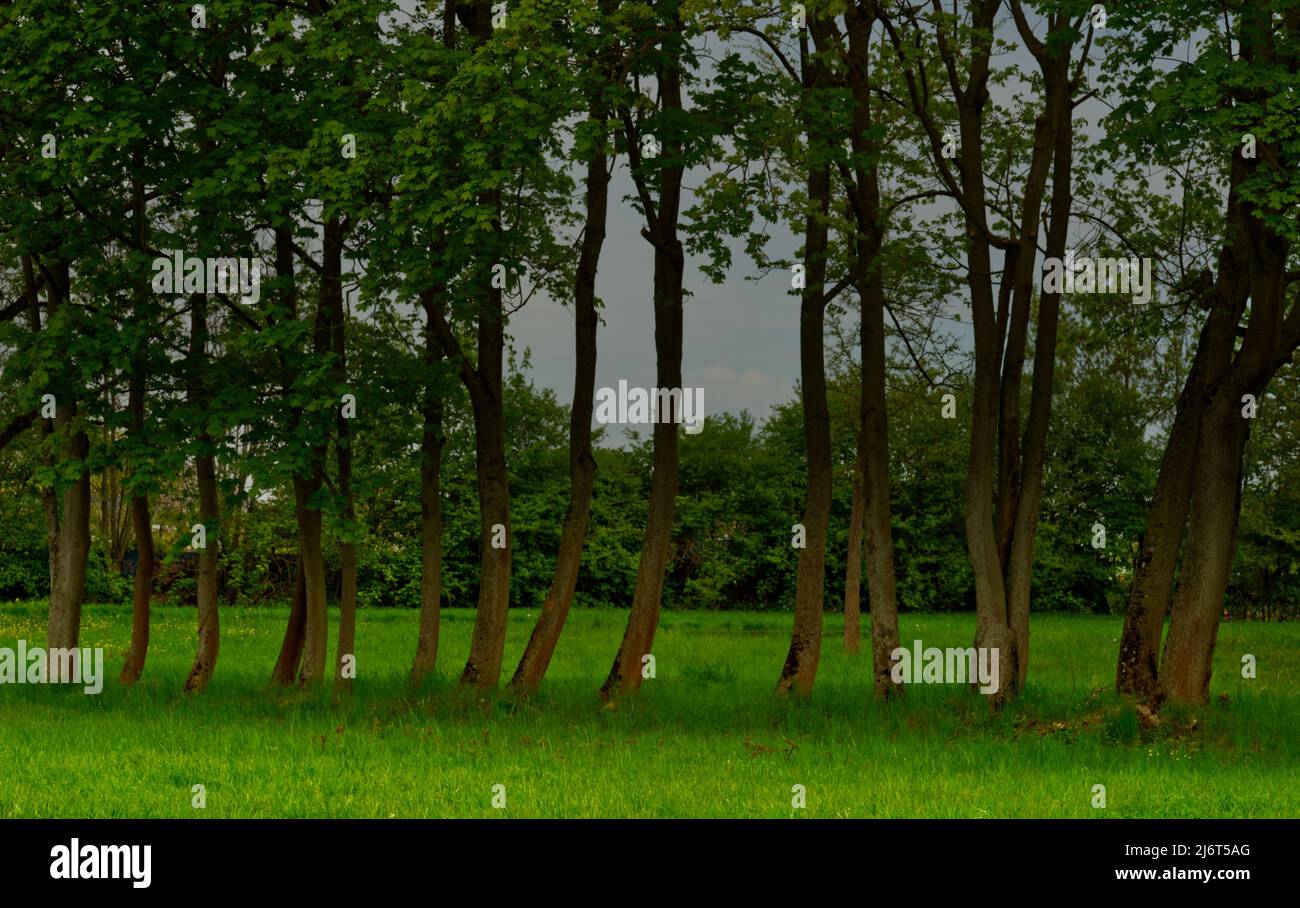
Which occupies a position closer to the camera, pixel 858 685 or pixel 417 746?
pixel 417 746

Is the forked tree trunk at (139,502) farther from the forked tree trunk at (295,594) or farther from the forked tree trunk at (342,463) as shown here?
the forked tree trunk at (342,463)

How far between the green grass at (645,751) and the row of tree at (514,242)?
0.96 metres

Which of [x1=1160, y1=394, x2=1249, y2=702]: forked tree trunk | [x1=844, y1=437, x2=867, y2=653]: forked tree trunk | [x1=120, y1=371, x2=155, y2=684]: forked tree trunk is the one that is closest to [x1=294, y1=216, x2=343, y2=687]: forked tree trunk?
[x1=120, y1=371, x2=155, y2=684]: forked tree trunk

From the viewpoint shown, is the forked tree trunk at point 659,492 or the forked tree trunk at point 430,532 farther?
the forked tree trunk at point 430,532

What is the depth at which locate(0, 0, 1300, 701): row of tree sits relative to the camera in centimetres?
1597

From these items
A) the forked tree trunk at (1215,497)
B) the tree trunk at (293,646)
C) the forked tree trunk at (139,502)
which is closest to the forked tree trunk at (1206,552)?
the forked tree trunk at (1215,497)

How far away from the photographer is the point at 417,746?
48.4ft

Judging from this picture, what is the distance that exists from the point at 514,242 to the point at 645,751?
20.2ft

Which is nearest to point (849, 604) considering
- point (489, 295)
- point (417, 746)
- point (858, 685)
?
point (858, 685)

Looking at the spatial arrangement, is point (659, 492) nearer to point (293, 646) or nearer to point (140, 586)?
point (293, 646)

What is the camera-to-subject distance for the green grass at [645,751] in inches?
464

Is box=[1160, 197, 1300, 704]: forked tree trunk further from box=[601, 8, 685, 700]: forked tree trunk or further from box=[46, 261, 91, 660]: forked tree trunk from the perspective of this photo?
box=[46, 261, 91, 660]: forked tree trunk

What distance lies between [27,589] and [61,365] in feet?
81.7
